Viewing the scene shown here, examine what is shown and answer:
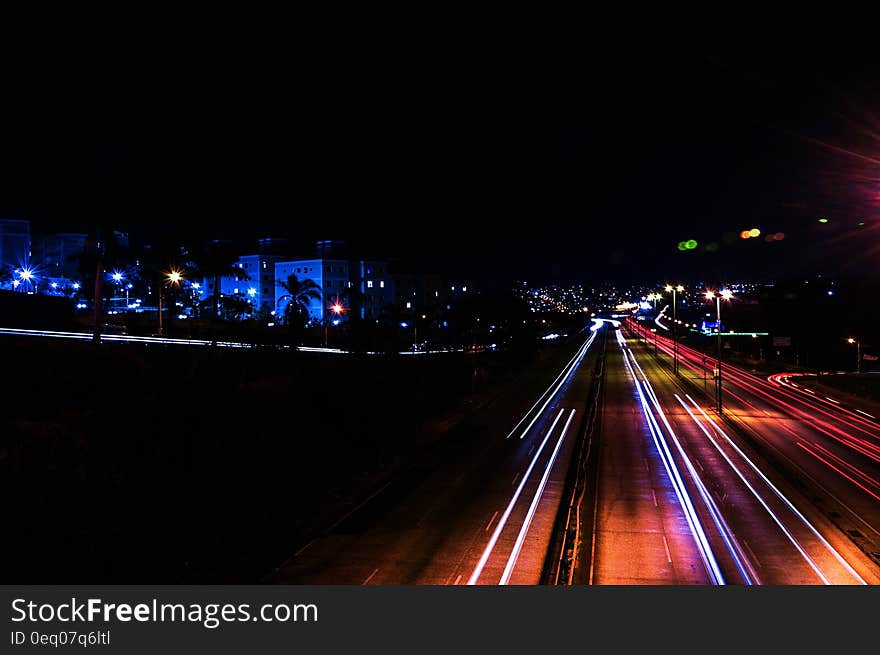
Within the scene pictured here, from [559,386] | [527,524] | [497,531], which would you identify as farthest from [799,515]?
[559,386]

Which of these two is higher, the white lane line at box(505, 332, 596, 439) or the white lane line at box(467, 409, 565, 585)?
the white lane line at box(505, 332, 596, 439)

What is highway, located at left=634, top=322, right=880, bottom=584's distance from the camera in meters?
19.2

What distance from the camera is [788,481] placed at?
95.1 feet

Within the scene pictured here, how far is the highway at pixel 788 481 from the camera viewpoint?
19234 mm

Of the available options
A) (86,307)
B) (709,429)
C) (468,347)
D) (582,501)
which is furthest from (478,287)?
(582,501)

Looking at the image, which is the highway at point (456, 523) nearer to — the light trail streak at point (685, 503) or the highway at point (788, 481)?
the light trail streak at point (685, 503)

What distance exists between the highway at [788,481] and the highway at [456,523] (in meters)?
5.79

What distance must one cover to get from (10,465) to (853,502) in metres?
27.4

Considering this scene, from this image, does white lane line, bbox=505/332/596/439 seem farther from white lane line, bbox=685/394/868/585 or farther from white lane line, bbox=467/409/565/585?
white lane line, bbox=685/394/868/585

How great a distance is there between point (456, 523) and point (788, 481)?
14.9 metres

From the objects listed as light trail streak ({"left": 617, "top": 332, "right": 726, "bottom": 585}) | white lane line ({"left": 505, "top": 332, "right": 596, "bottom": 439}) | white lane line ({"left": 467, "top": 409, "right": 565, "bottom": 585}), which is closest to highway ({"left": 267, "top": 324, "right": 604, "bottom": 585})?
white lane line ({"left": 467, "top": 409, "right": 565, "bottom": 585})

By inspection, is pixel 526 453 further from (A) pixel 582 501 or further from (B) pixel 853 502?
(B) pixel 853 502

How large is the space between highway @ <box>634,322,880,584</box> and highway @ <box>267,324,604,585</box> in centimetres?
579

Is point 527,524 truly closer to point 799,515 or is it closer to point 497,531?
point 497,531
